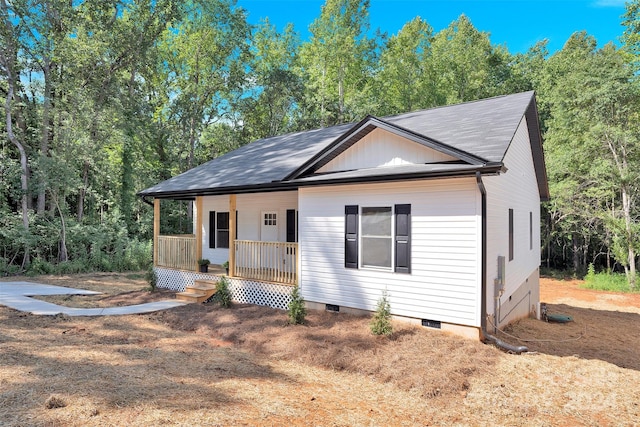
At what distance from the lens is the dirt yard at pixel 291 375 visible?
4582 mm

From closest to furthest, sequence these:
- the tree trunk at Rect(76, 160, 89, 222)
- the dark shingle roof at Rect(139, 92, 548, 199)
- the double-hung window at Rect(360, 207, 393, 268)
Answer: the dark shingle roof at Rect(139, 92, 548, 199), the double-hung window at Rect(360, 207, 393, 268), the tree trunk at Rect(76, 160, 89, 222)

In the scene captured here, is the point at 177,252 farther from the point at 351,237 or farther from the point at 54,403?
the point at 54,403

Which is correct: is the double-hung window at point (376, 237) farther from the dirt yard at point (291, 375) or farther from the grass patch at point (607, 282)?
the grass patch at point (607, 282)

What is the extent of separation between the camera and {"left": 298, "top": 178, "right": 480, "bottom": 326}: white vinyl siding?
24.0ft

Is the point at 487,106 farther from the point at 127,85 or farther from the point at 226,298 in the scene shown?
the point at 127,85

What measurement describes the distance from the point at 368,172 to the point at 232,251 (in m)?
4.83

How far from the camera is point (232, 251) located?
11078mm

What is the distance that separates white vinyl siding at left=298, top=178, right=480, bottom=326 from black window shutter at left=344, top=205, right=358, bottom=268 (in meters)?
0.12

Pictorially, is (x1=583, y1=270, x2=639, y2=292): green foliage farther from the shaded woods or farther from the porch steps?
the porch steps

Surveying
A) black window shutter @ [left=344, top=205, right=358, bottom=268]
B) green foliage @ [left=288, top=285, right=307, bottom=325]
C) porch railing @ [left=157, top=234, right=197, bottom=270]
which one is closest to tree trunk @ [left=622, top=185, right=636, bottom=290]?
black window shutter @ [left=344, top=205, right=358, bottom=268]

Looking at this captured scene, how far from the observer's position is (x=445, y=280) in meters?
7.52

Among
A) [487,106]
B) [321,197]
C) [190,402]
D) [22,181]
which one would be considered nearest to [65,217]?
[22,181]

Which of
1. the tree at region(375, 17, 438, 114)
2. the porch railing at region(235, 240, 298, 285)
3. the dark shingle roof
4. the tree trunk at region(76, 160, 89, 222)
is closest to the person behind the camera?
the dark shingle roof

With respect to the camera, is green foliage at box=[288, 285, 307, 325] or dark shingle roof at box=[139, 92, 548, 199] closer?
dark shingle roof at box=[139, 92, 548, 199]
